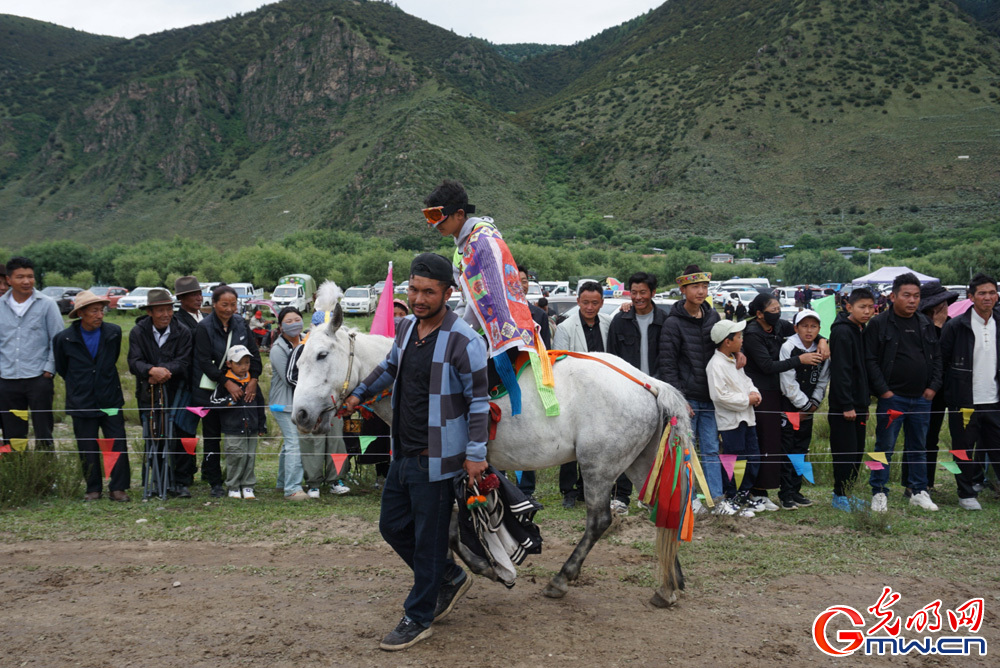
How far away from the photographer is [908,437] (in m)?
7.21

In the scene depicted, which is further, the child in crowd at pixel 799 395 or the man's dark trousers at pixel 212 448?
the man's dark trousers at pixel 212 448

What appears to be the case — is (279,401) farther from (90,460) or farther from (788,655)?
(788,655)

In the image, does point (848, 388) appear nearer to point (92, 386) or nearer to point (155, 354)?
point (155, 354)

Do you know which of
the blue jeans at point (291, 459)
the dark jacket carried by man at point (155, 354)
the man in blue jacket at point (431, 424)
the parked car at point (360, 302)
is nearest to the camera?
the man in blue jacket at point (431, 424)

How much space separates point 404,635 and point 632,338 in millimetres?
3997

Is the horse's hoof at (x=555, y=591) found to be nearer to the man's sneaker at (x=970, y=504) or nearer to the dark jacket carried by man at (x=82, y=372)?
the man's sneaker at (x=970, y=504)

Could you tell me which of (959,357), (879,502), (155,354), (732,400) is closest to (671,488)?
(732,400)

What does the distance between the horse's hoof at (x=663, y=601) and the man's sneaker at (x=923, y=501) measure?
395 cm

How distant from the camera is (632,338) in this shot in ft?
22.9

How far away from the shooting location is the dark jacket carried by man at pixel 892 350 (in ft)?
22.7

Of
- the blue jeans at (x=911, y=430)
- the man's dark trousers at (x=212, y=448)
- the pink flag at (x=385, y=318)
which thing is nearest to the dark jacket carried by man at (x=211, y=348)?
the man's dark trousers at (x=212, y=448)

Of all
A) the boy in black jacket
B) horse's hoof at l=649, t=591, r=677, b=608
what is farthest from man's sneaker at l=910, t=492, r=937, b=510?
horse's hoof at l=649, t=591, r=677, b=608

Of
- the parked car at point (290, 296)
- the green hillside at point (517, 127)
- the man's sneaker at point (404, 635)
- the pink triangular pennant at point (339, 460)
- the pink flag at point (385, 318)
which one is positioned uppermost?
the green hillside at point (517, 127)

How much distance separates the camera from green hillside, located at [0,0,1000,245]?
6556cm
